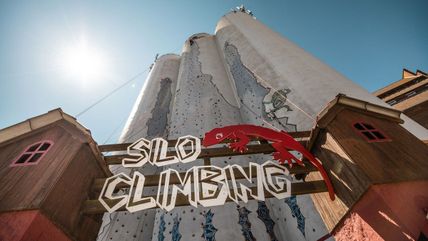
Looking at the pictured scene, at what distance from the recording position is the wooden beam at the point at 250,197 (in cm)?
271

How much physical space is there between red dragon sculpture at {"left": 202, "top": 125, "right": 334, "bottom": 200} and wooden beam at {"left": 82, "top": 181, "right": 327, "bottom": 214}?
256 millimetres

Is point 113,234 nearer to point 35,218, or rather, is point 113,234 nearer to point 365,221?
point 35,218

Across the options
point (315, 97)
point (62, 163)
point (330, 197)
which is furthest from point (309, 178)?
point (62, 163)

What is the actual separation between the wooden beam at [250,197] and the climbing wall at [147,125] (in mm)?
3591

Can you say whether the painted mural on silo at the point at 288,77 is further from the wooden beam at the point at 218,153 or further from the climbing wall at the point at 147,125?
the climbing wall at the point at 147,125

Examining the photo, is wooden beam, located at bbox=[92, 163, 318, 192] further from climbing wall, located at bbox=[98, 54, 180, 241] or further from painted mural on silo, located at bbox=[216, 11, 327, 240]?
climbing wall, located at bbox=[98, 54, 180, 241]

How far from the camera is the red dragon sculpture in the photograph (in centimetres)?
312

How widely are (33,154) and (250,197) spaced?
2.80 metres

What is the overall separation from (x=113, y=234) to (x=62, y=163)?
12.9ft

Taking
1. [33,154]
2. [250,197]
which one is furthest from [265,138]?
[33,154]

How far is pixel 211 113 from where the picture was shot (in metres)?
7.83

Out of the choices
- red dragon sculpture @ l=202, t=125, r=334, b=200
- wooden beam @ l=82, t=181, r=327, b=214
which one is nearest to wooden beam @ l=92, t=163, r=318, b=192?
red dragon sculpture @ l=202, t=125, r=334, b=200

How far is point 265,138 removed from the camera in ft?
10.6

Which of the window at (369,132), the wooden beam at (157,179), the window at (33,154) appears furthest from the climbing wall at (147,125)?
the window at (369,132)
